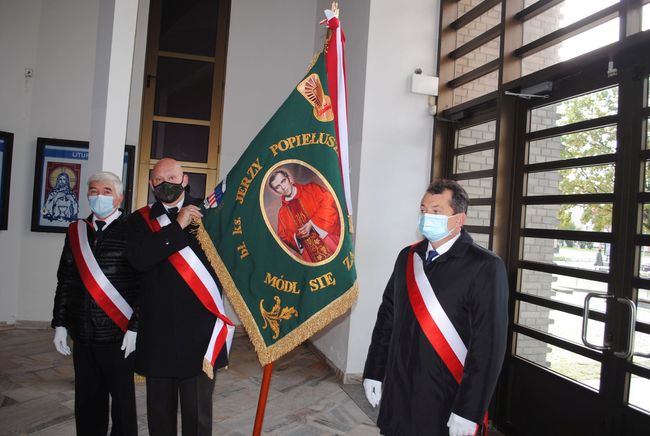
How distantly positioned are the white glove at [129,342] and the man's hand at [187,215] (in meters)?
0.59

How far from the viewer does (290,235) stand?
7.65ft

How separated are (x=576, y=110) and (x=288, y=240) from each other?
1.91 meters

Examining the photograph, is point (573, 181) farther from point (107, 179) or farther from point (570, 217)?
point (107, 179)

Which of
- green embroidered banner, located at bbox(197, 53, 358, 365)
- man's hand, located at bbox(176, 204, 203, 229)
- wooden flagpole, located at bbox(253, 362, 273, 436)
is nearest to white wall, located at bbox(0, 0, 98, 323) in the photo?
man's hand, located at bbox(176, 204, 203, 229)

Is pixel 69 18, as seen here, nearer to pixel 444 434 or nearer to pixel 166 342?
pixel 166 342

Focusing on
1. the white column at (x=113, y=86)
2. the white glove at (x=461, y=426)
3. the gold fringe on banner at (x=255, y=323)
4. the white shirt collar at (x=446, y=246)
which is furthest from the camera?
the white column at (x=113, y=86)

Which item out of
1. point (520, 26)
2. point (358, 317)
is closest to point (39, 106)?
point (358, 317)

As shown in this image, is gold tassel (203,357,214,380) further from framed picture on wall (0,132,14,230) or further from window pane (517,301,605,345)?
framed picture on wall (0,132,14,230)

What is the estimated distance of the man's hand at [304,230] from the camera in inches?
91.8

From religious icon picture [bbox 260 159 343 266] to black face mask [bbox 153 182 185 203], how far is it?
371 mm

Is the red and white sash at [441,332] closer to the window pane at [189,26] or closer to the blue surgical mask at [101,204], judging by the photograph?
the blue surgical mask at [101,204]

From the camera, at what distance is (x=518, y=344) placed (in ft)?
11.3

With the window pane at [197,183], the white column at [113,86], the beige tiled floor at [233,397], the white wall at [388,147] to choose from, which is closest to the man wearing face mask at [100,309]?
the beige tiled floor at [233,397]

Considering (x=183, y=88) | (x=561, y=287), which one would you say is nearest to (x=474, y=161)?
(x=561, y=287)
